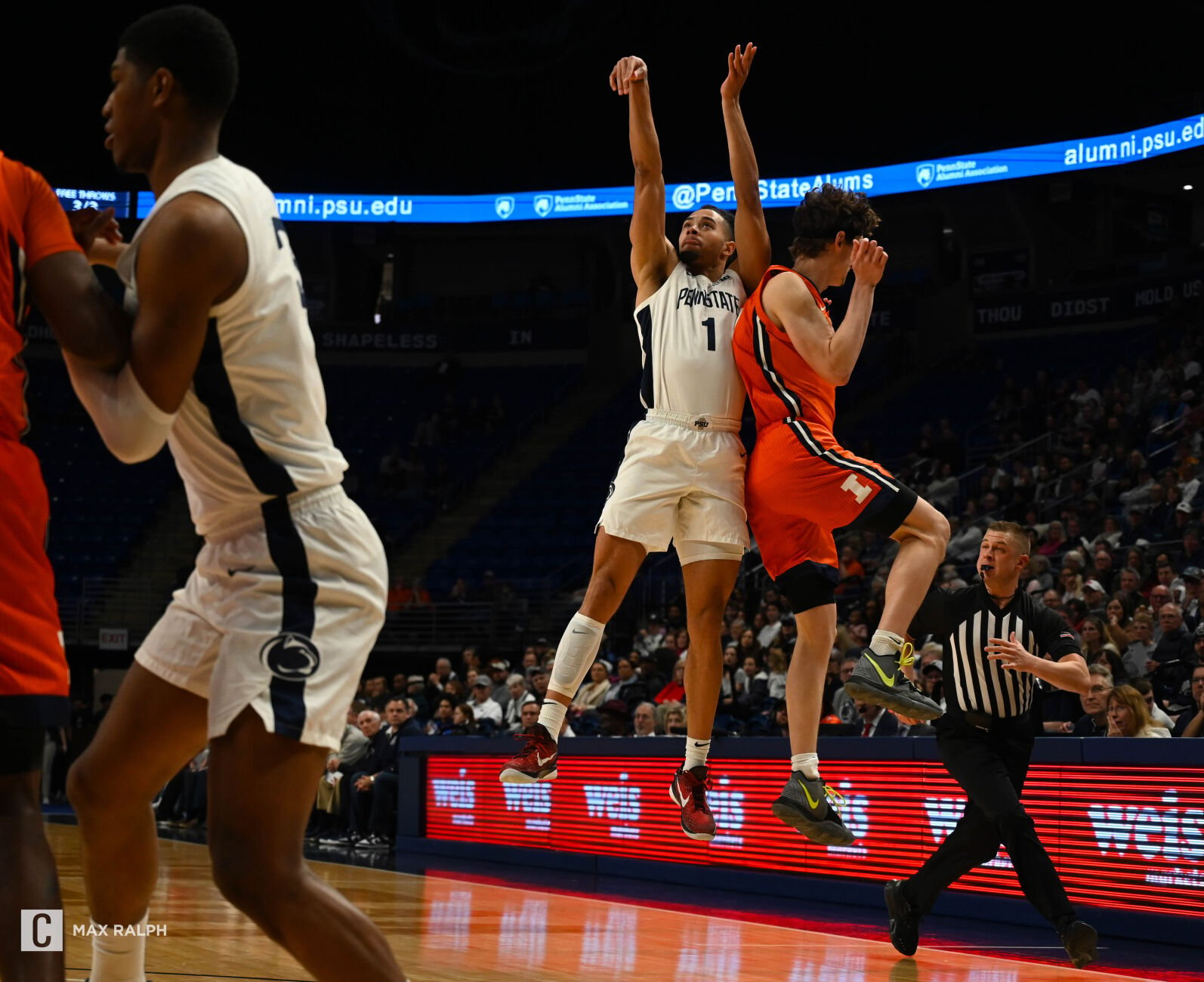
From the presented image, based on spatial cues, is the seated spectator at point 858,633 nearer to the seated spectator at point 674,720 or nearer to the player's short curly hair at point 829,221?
the seated spectator at point 674,720

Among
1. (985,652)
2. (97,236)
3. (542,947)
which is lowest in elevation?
(542,947)

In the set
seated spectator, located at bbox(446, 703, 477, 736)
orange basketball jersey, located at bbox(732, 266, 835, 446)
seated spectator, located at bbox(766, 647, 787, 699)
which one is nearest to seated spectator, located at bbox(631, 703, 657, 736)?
Result: seated spectator, located at bbox(766, 647, 787, 699)

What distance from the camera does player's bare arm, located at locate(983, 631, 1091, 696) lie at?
255 inches

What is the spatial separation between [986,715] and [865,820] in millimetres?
2505

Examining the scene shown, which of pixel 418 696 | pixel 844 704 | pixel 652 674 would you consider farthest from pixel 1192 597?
pixel 418 696

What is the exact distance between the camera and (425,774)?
45.5 feet

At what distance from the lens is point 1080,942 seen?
20.9 ft

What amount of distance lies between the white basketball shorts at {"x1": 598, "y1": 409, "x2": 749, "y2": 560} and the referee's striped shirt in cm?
193

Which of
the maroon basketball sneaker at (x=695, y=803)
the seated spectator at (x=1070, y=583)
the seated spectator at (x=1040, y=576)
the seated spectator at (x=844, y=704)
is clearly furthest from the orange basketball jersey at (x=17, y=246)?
the seated spectator at (x=1040, y=576)

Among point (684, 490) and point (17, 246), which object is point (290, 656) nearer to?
point (17, 246)

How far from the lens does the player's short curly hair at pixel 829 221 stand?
18.6ft

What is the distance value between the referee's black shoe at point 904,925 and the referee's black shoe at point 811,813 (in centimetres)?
169

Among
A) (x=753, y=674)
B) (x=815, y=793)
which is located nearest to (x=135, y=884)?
(x=815, y=793)

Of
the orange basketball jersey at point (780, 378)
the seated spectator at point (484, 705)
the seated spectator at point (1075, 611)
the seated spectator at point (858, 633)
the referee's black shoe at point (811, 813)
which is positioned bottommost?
the referee's black shoe at point (811, 813)
